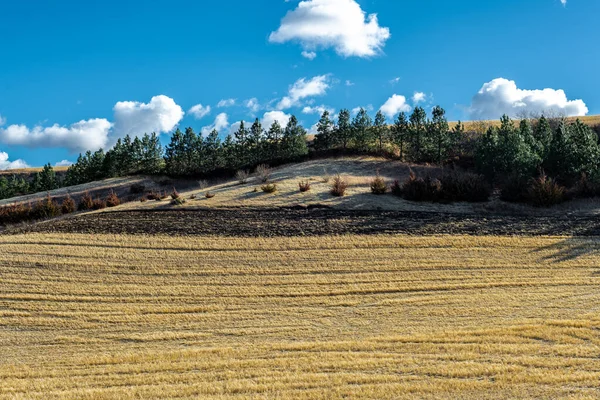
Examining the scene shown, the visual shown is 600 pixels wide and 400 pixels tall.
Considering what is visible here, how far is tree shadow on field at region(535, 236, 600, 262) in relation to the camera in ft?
61.6

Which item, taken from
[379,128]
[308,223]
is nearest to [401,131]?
[379,128]

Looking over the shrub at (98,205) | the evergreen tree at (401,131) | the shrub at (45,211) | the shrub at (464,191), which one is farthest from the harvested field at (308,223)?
the evergreen tree at (401,131)

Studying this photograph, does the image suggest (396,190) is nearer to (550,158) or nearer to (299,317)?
(550,158)

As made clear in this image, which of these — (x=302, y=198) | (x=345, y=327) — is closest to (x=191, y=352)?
(x=345, y=327)

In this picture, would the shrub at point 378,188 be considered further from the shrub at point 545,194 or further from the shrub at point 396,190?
the shrub at point 545,194

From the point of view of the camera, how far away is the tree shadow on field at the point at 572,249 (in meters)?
18.8

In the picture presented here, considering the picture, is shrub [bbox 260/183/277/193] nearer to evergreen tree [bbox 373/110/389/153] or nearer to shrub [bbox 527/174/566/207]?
shrub [bbox 527/174/566/207]

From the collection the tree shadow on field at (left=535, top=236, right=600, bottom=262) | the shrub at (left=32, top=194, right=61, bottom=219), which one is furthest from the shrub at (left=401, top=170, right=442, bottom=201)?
the shrub at (left=32, top=194, right=61, bottom=219)

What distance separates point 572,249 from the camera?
19625 mm

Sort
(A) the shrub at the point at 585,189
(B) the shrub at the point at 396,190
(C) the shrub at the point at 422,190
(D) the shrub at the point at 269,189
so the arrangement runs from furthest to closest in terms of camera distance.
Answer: (D) the shrub at the point at 269,189 < (B) the shrub at the point at 396,190 < (A) the shrub at the point at 585,189 < (C) the shrub at the point at 422,190

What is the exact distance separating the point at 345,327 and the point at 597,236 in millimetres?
14982

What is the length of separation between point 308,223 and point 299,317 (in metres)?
Result: 9.24

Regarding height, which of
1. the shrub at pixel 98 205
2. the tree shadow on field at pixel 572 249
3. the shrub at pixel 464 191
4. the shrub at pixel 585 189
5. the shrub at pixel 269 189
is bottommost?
the tree shadow on field at pixel 572 249

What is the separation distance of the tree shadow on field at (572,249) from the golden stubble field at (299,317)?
11 centimetres
